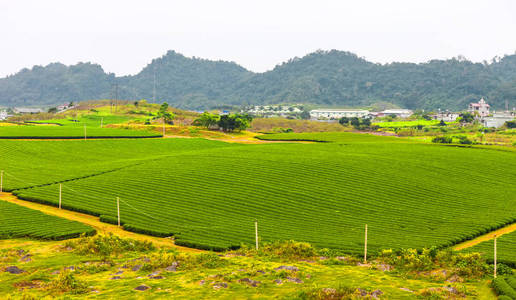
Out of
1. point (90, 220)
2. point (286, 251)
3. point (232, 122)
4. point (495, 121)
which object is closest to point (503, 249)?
point (286, 251)

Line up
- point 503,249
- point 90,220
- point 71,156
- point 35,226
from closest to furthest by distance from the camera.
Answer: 1. point 503,249
2. point 35,226
3. point 90,220
4. point 71,156

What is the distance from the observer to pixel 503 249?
93.1ft

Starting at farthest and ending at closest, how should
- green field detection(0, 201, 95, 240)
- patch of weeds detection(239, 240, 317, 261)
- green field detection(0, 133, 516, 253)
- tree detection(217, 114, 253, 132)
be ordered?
1. tree detection(217, 114, 253, 132)
2. green field detection(0, 133, 516, 253)
3. green field detection(0, 201, 95, 240)
4. patch of weeds detection(239, 240, 317, 261)

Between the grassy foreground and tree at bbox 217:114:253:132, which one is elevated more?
tree at bbox 217:114:253:132

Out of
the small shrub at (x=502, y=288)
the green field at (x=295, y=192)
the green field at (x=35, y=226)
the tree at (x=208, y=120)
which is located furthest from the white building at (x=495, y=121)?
the green field at (x=35, y=226)

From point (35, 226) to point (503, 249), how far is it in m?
32.5

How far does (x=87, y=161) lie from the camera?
64438 millimetres

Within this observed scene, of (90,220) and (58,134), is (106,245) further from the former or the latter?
(58,134)

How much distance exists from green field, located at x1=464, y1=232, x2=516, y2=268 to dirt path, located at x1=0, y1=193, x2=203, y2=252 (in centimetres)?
1827

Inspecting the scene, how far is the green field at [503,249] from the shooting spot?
26.1 metres

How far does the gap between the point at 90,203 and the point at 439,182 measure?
35.5 metres

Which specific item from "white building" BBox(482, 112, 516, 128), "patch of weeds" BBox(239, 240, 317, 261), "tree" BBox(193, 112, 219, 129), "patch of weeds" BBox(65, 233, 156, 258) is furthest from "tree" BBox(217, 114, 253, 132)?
"white building" BBox(482, 112, 516, 128)

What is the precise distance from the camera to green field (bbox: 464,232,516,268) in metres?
26.1

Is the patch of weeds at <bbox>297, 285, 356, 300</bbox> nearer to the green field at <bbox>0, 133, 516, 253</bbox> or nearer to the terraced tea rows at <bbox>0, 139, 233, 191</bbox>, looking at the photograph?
the green field at <bbox>0, 133, 516, 253</bbox>
